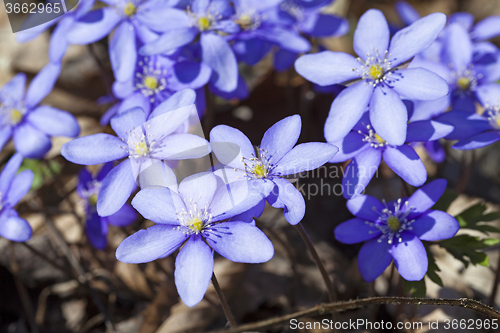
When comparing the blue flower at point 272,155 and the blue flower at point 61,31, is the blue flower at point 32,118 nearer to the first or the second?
the blue flower at point 61,31

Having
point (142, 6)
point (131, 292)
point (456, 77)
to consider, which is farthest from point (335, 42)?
point (131, 292)

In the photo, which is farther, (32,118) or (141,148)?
(32,118)

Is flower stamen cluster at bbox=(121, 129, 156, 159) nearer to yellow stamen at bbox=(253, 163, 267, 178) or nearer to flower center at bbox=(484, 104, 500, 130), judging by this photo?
yellow stamen at bbox=(253, 163, 267, 178)

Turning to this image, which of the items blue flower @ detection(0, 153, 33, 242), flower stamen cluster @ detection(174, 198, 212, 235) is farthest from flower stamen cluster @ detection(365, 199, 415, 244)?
blue flower @ detection(0, 153, 33, 242)

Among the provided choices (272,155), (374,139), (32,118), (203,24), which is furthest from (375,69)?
(32,118)

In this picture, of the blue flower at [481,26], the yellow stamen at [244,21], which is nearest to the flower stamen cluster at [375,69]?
the yellow stamen at [244,21]

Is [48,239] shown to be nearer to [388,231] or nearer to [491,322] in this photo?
[388,231]

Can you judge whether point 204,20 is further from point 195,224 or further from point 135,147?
point 195,224

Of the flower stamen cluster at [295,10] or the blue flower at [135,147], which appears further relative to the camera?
the flower stamen cluster at [295,10]
